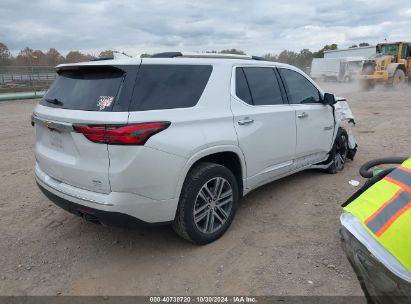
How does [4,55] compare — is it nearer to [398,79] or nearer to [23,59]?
[23,59]

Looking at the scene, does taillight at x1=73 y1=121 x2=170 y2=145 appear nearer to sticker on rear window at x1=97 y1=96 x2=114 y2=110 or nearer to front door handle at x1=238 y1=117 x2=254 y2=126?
sticker on rear window at x1=97 y1=96 x2=114 y2=110

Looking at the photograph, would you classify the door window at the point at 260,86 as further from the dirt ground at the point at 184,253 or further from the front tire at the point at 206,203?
the dirt ground at the point at 184,253

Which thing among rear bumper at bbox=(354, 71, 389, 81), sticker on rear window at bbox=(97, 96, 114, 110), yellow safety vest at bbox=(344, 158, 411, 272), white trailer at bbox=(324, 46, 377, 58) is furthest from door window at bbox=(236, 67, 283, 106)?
white trailer at bbox=(324, 46, 377, 58)

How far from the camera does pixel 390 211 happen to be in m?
1.85

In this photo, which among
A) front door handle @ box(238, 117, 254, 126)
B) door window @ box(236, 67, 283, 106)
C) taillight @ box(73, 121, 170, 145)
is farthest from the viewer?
door window @ box(236, 67, 283, 106)

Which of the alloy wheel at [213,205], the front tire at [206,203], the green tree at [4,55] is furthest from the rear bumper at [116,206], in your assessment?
the green tree at [4,55]

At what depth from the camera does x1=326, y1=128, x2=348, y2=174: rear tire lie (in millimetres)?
5867

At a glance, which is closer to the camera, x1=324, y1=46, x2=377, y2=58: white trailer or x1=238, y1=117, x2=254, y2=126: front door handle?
x1=238, y1=117, x2=254, y2=126: front door handle

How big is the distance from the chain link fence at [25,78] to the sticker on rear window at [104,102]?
2383 cm

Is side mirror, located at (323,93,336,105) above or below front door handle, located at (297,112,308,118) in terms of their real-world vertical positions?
above

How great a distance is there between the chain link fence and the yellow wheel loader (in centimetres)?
2043

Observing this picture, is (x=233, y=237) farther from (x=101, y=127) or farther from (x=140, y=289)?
(x=101, y=127)

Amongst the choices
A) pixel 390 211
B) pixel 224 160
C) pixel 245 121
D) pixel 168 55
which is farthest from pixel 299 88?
pixel 390 211

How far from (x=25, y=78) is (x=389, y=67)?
2360cm
